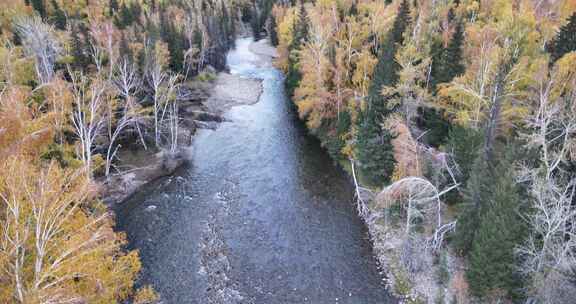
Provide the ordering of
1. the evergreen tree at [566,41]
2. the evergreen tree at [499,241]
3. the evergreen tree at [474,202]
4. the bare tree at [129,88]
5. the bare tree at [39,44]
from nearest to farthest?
1. the evergreen tree at [499,241]
2. the evergreen tree at [474,202]
3. the evergreen tree at [566,41]
4. the bare tree at [129,88]
5. the bare tree at [39,44]

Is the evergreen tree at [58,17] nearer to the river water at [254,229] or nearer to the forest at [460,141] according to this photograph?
the river water at [254,229]

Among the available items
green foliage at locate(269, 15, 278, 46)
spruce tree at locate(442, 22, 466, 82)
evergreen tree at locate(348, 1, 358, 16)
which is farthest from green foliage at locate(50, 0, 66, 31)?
spruce tree at locate(442, 22, 466, 82)

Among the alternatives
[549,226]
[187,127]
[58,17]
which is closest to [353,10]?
[187,127]

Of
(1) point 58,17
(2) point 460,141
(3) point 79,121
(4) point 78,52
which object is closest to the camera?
(2) point 460,141

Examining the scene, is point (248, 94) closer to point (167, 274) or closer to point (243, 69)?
point (243, 69)

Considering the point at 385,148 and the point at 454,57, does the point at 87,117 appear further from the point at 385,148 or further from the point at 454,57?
the point at 454,57

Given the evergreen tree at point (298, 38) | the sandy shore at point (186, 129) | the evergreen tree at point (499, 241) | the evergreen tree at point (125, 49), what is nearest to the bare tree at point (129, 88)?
the evergreen tree at point (125, 49)
